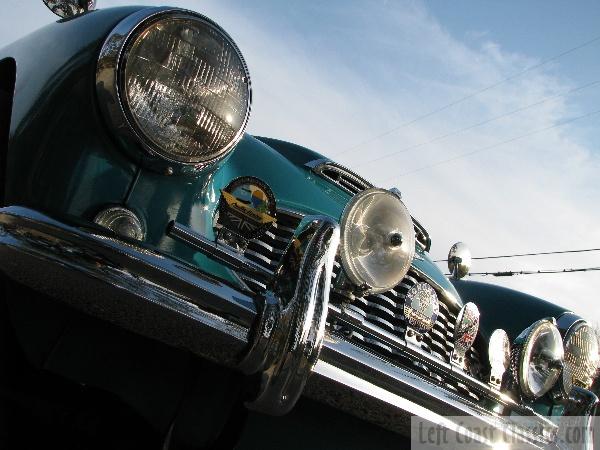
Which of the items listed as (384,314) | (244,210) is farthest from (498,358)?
(244,210)

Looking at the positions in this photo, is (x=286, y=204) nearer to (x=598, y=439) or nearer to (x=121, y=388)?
(x=121, y=388)

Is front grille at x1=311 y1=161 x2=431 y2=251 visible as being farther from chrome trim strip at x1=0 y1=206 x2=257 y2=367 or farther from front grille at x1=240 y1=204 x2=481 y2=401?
chrome trim strip at x1=0 y1=206 x2=257 y2=367

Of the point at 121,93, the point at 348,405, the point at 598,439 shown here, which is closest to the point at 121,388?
the point at 348,405

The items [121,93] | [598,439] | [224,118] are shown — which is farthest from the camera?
[598,439]

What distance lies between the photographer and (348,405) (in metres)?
1.40

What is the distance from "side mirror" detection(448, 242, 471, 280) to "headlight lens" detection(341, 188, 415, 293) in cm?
162

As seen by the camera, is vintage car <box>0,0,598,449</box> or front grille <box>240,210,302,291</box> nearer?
vintage car <box>0,0,598,449</box>

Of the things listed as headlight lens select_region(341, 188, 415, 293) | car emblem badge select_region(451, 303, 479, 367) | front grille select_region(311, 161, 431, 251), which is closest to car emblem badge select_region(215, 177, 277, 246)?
headlight lens select_region(341, 188, 415, 293)

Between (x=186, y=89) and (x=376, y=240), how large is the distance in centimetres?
74

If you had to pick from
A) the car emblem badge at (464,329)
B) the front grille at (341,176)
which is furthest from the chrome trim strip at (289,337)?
the front grille at (341,176)

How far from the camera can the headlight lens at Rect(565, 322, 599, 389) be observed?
9.46 feet

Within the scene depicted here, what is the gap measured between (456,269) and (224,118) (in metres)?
2.27

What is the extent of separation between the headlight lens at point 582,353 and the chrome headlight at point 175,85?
2192mm

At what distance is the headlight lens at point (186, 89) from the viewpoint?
138 centimetres
